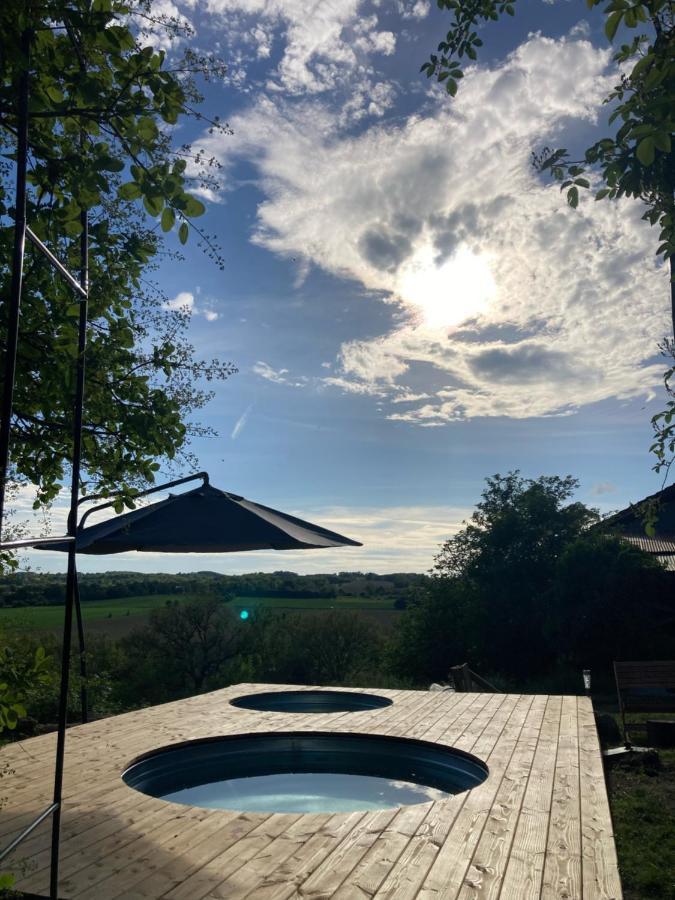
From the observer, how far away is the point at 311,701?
9383mm

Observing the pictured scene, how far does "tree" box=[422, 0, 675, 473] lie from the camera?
7.68 feet

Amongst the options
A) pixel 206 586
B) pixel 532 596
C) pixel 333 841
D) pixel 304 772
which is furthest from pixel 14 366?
pixel 532 596

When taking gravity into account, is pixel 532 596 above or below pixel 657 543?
below

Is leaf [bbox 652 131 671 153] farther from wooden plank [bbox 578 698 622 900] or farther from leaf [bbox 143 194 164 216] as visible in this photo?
wooden plank [bbox 578 698 622 900]

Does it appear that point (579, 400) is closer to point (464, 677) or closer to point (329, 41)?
point (464, 677)

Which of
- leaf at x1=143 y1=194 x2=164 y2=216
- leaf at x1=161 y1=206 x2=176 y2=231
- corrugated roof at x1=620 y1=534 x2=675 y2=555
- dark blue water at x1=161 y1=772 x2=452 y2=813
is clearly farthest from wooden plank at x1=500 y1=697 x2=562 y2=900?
corrugated roof at x1=620 y1=534 x2=675 y2=555

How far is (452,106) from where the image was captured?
7141mm

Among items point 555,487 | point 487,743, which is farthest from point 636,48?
point 555,487

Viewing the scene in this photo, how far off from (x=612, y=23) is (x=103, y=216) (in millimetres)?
4749

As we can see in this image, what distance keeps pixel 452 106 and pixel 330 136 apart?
1.48 meters

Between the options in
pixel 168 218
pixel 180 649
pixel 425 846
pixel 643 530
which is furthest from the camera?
pixel 643 530

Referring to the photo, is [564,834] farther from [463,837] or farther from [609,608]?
[609,608]

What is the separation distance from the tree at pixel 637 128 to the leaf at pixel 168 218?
162cm

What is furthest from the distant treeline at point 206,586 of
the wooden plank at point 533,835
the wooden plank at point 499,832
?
the wooden plank at point 533,835
